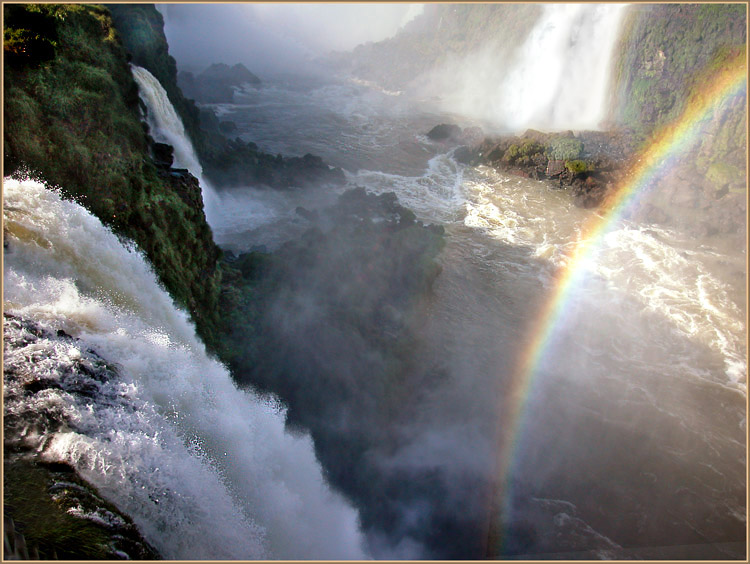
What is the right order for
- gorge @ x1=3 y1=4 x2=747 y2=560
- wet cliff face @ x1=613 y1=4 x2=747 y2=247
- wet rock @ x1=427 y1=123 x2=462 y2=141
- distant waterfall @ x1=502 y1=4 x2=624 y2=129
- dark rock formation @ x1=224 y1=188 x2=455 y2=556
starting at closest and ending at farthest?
gorge @ x1=3 y1=4 x2=747 y2=560, dark rock formation @ x1=224 y1=188 x2=455 y2=556, wet cliff face @ x1=613 y1=4 x2=747 y2=247, wet rock @ x1=427 y1=123 x2=462 y2=141, distant waterfall @ x1=502 y1=4 x2=624 y2=129

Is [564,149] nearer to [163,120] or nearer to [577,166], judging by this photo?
[577,166]

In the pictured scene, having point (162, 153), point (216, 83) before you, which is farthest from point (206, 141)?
point (216, 83)

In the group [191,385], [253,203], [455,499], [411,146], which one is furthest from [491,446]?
[411,146]

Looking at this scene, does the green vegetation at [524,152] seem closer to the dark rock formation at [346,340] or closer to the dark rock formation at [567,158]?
the dark rock formation at [567,158]

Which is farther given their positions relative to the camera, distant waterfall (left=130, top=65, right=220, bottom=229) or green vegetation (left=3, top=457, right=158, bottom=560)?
distant waterfall (left=130, top=65, right=220, bottom=229)

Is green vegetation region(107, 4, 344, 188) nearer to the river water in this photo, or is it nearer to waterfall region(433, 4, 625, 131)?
the river water

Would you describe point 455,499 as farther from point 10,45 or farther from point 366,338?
point 10,45

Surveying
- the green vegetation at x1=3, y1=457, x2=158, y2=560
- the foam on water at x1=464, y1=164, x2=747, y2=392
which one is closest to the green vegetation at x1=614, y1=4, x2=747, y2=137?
the foam on water at x1=464, y1=164, x2=747, y2=392
